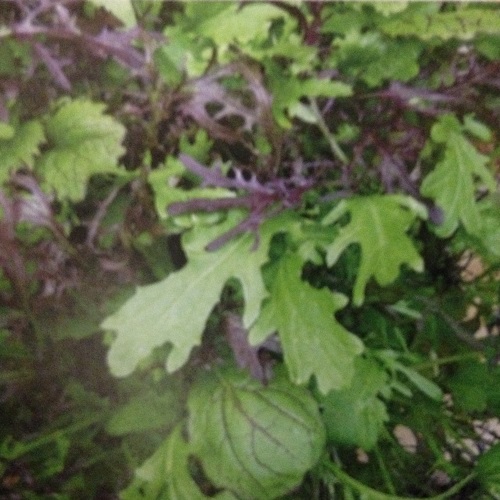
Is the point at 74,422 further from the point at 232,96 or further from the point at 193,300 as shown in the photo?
the point at 232,96

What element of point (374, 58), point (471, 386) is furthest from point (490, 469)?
point (374, 58)

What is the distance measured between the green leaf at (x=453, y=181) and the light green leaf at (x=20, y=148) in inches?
9.7

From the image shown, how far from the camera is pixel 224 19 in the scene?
48 centimetres

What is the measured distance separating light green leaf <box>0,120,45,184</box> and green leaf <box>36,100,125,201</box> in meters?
0.01

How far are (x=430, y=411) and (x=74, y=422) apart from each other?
0.26 m

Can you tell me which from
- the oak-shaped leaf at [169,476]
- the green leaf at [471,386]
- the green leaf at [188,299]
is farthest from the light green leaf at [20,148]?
the green leaf at [471,386]

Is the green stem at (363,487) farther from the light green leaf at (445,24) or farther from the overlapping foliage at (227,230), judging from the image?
the light green leaf at (445,24)

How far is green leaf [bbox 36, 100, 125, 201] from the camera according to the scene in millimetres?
449

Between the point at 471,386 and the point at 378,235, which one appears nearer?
the point at 378,235

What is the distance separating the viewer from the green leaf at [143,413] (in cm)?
51

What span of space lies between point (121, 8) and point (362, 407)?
31cm

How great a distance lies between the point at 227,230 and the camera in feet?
1.56

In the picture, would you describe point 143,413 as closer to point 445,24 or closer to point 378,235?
point 378,235

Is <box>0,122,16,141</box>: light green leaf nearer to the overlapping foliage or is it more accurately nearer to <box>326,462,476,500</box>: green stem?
the overlapping foliage
